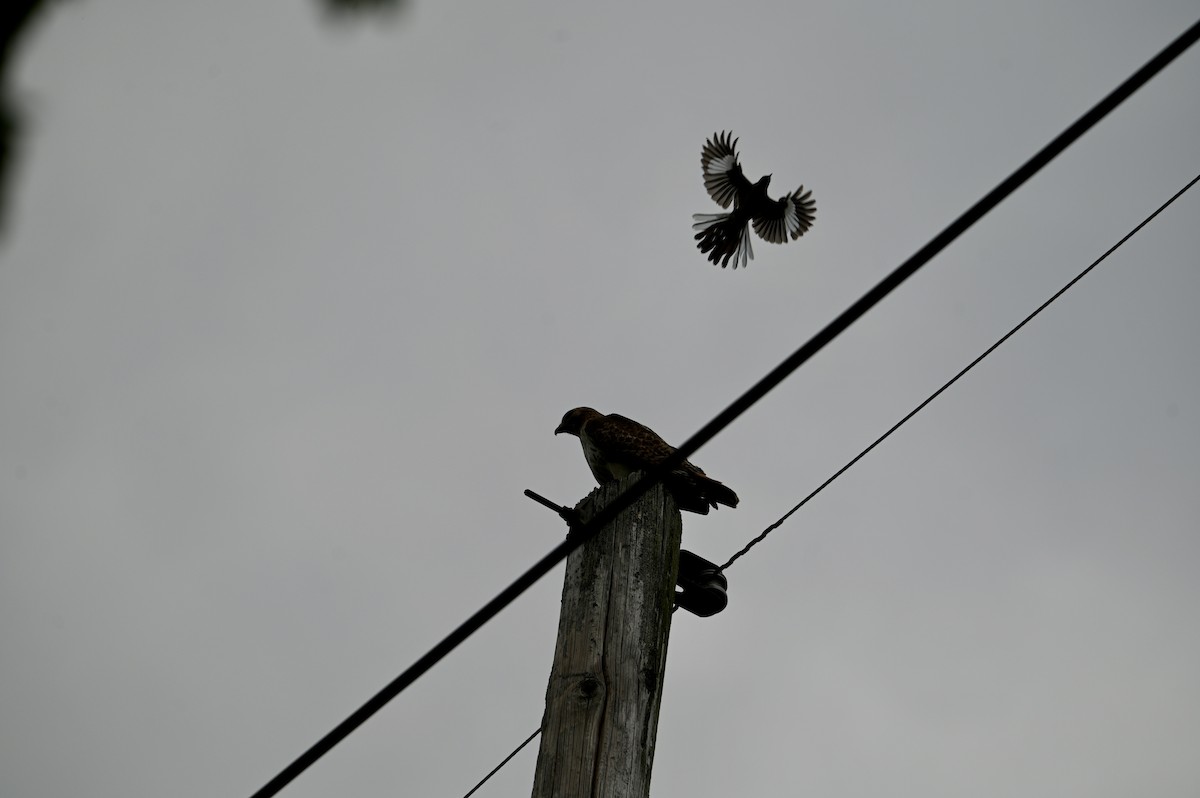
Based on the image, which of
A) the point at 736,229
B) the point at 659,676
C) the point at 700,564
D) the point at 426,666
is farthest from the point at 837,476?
the point at 736,229

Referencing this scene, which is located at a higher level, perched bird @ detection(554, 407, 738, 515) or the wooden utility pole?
perched bird @ detection(554, 407, 738, 515)

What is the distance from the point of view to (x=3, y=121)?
2.88 ft

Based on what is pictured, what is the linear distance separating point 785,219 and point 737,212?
0.37m

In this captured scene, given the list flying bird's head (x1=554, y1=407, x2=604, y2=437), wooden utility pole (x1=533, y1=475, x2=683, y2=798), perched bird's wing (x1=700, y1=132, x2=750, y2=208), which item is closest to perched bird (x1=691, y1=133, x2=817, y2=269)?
perched bird's wing (x1=700, y1=132, x2=750, y2=208)

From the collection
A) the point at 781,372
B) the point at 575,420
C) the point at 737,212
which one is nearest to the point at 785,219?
the point at 737,212

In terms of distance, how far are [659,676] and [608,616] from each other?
19cm

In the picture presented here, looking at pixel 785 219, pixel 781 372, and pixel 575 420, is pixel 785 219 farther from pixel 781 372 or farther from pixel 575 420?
pixel 781 372

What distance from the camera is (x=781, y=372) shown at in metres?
2.31

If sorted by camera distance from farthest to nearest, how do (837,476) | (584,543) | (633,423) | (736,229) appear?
(736,229) → (633,423) → (837,476) → (584,543)

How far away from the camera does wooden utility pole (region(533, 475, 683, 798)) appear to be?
2.39m

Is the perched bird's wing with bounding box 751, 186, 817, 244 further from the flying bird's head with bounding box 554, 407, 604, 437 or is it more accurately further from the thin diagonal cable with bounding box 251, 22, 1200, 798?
the thin diagonal cable with bounding box 251, 22, 1200, 798

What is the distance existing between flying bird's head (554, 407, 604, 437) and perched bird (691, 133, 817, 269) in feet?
5.76

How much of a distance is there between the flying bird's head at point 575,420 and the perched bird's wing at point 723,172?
210cm

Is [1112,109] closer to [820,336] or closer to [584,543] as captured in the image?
[820,336]
